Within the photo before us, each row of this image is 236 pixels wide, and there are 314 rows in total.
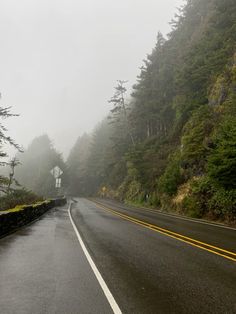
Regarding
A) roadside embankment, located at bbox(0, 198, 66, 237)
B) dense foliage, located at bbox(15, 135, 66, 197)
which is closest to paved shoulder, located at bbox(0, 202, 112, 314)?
roadside embankment, located at bbox(0, 198, 66, 237)

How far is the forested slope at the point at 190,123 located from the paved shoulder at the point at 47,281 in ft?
44.1

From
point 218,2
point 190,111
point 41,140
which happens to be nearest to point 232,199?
point 190,111

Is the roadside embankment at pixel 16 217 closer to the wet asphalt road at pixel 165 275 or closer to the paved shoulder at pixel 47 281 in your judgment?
the paved shoulder at pixel 47 281

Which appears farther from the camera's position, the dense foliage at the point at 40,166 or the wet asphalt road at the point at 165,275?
the dense foliage at the point at 40,166

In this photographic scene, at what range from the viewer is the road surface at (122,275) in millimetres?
5738

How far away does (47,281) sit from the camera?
7.22 m

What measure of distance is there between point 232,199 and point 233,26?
80.1 feet

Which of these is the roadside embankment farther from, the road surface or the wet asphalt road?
the wet asphalt road

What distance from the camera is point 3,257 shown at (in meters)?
9.70

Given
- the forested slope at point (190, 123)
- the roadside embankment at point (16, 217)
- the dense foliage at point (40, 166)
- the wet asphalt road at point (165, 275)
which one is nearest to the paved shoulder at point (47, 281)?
the wet asphalt road at point (165, 275)

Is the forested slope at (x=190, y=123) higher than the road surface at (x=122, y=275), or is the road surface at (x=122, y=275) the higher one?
the forested slope at (x=190, y=123)

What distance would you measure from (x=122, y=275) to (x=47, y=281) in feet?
5.23

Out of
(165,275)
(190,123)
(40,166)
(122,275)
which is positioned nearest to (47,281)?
(122,275)

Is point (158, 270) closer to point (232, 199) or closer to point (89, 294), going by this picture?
point (89, 294)
